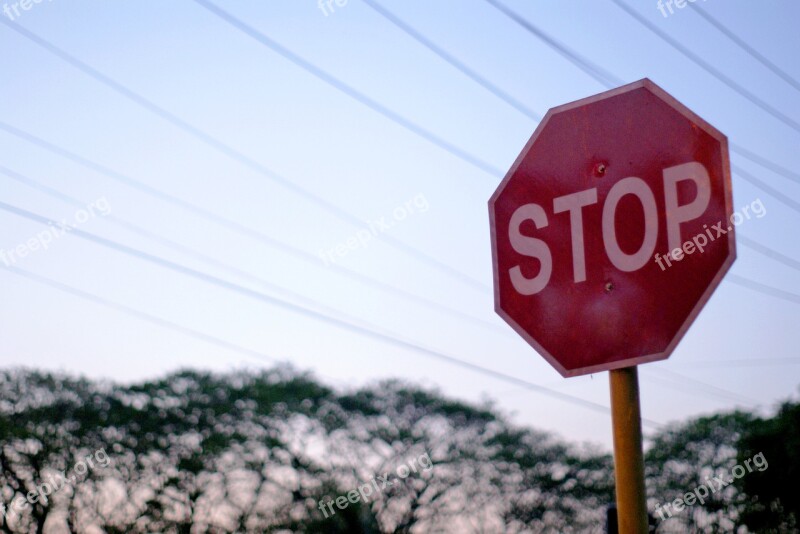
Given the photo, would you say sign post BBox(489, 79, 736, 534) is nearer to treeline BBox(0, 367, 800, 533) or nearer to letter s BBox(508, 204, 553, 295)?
letter s BBox(508, 204, 553, 295)

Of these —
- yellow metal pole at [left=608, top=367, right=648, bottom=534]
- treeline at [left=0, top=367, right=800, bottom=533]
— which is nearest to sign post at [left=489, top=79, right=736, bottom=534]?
yellow metal pole at [left=608, top=367, right=648, bottom=534]

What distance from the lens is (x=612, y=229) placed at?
234cm

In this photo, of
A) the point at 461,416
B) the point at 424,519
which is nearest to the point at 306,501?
the point at 424,519

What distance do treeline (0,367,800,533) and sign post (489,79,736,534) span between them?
93.3 feet

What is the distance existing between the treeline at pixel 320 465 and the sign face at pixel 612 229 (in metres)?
28.4

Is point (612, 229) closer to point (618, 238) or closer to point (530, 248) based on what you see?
point (618, 238)

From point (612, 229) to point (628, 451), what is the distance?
1.83ft

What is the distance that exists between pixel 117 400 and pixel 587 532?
18.5 m

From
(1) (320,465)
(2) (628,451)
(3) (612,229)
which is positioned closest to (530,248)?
(3) (612,229)

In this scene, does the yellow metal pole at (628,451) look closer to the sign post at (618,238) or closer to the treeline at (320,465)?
the sign post at (618,238)

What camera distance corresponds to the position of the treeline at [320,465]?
29.3m

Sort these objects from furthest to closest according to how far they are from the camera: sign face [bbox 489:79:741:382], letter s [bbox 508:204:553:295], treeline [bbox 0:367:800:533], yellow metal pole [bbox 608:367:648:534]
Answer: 1. treeline [bbox 0:367:800:533]
2. letter s [bbox 508:204:553:295]
3. sign face [bbox 489:79:741:382]
4. yellow metal pole [bbox 608:367:648:534]

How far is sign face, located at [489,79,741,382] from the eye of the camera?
2.20m

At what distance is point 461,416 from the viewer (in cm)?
3588
